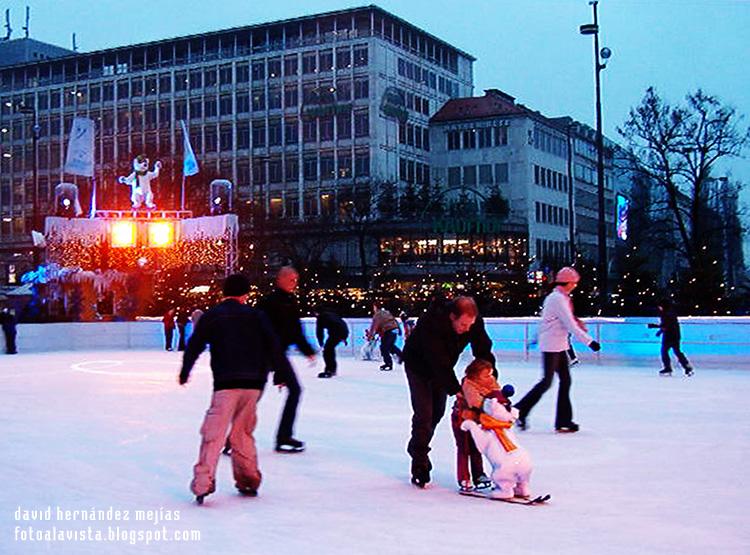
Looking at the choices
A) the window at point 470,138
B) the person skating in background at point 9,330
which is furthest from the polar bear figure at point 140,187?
the window at point 470,138

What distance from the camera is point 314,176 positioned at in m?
77.2

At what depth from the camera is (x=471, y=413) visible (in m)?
6.89

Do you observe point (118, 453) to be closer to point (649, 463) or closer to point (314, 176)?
point (649, 463)

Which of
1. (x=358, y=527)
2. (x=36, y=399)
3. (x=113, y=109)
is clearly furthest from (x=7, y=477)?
(x=113, y=109)

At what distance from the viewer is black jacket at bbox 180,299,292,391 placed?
681 cm

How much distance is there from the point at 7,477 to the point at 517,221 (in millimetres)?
68200

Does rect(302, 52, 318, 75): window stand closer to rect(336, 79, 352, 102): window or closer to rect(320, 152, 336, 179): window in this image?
rect(336, 79, 352, 102): window

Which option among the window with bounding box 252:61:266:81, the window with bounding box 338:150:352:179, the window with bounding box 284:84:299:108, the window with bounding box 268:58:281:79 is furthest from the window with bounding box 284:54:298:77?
the window with bounding box 338:150:352:179

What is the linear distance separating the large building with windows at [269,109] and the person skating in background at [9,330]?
1421 inches

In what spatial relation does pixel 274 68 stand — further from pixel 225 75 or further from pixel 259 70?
pixel 225 75

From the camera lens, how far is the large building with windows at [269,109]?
74875mm

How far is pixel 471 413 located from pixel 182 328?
75.9 ft

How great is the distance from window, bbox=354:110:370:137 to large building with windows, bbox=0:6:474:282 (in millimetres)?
95

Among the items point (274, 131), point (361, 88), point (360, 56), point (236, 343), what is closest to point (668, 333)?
point (236, 343)
